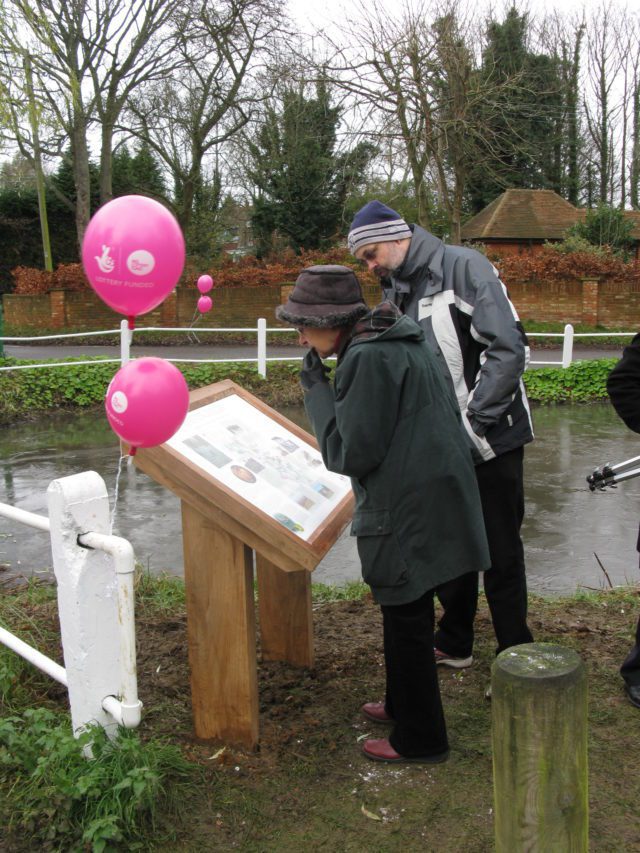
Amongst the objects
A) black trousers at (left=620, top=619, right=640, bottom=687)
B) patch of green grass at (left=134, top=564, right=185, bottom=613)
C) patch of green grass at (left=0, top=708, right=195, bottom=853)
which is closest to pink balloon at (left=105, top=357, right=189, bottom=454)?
patch of green grass at (left=0, top=708, right=195, bottom=853)

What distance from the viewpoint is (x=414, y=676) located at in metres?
2.79

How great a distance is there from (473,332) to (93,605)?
1.72 meters

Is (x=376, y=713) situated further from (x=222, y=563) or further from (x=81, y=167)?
(x=81, y=167)

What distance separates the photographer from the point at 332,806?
8.81 feet

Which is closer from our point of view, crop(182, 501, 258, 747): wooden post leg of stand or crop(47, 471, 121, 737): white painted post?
crop(47, 471, 121, 737): white painted post

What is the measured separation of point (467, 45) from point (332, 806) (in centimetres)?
2020

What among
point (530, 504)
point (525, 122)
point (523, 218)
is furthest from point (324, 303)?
point (523, 218)

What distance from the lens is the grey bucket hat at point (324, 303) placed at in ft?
8.81

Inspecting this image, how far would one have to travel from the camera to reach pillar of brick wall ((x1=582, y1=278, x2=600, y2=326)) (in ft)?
71.8

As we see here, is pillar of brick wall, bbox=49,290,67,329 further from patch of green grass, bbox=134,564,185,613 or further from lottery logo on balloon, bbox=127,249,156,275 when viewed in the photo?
lottery logo on balloon, bbox=127,249,156,275

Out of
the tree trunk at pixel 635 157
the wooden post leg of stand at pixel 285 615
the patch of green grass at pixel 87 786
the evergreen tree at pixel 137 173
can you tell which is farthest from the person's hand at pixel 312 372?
the tree trunk at pixel 635 157

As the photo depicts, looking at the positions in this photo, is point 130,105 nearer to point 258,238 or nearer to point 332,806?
point 258,238

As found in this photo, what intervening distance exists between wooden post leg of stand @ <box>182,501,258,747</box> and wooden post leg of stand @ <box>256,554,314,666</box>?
0.59 m

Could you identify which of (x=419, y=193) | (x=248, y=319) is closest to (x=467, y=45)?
(x=419, y=193)
